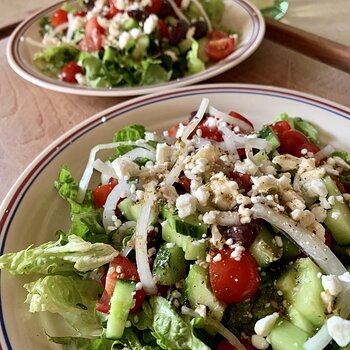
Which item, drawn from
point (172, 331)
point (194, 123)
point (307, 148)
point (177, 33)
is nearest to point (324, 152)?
point (307, 148)

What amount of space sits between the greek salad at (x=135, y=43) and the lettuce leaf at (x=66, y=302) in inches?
43.4

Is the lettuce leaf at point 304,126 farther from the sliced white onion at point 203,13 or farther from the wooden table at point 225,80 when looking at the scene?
the sliced white onion at point 203,13

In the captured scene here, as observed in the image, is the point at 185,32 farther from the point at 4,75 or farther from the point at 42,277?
the point at 42,277

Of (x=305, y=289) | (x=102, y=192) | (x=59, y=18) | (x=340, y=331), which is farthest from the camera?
(x=59, y=18)

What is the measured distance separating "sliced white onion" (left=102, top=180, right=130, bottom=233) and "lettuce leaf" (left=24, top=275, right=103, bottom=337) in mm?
188

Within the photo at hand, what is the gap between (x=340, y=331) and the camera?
3.41 ft

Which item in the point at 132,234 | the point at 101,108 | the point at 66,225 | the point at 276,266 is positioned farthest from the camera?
the point at 101,108

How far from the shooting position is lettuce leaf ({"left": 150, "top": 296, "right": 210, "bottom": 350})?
1.12 meters

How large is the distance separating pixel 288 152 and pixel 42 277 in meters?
0.76

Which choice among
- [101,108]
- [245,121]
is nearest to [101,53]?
[101,108]

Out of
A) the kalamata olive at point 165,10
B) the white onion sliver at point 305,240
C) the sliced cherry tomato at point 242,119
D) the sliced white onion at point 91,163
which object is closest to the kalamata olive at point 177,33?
the kalamata olive at point 165,10

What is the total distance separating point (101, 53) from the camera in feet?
7.68

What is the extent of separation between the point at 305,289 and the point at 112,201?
1.83ft

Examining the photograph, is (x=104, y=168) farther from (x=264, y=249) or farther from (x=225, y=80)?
(x=225, y=80)
